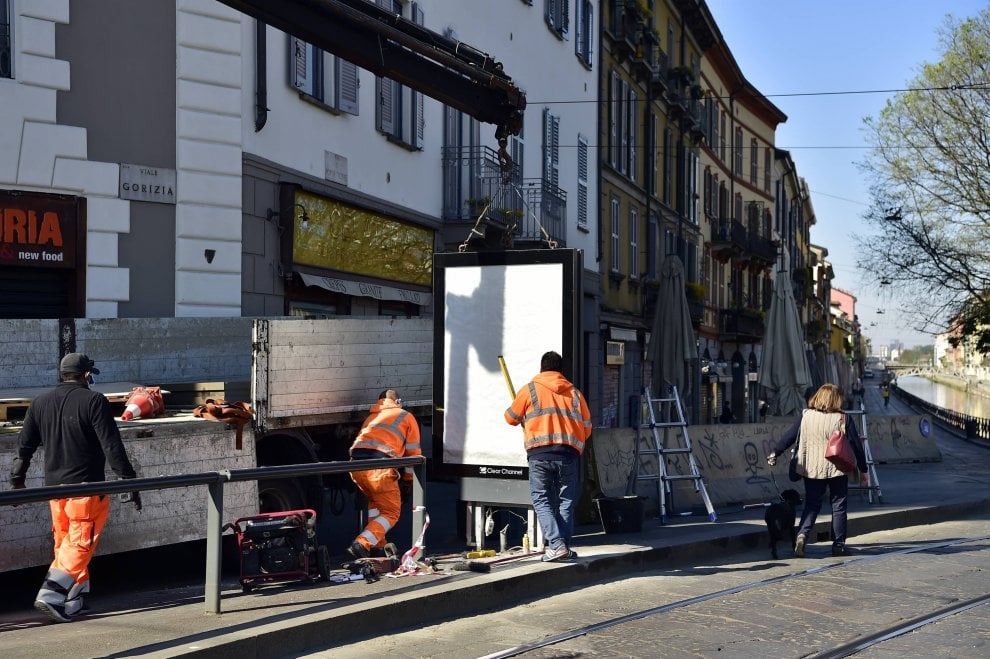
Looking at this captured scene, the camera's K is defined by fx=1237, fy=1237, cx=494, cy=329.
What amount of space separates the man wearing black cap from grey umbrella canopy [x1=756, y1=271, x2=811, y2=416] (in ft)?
50.3

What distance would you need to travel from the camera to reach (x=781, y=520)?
12.3 metres

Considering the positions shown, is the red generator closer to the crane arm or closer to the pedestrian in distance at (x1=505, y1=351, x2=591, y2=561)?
the pedestrian in distance at (x1=505, y1=351, x2=591, y2=561)

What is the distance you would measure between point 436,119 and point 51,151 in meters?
8.87

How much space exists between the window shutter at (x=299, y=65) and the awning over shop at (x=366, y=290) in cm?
258

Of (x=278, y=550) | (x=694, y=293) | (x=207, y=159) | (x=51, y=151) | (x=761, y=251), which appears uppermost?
(x=761, y=251)

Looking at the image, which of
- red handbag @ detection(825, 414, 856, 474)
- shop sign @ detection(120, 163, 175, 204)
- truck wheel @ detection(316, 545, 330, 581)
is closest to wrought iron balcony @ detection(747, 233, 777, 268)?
shop sign @ detection(120, 163, 175, 204)

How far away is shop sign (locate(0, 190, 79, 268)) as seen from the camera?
13602 millimetres

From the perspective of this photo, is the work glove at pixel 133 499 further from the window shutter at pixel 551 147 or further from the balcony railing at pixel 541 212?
the window shutter at pixel 551 147

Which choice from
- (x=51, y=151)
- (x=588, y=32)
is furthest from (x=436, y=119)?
(x=588, y=32)

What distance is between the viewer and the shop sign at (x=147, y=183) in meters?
14.6

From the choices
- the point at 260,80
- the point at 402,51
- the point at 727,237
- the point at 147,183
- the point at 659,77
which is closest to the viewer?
the point at 402,51

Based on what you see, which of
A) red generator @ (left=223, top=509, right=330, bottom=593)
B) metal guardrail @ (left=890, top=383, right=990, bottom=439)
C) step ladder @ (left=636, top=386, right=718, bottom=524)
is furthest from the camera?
metal guardrail @ (left=890, top=383, right=990, bottom=439)

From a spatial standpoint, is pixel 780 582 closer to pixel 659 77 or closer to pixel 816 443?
pixel 816 443

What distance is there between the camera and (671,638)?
8023 mm
